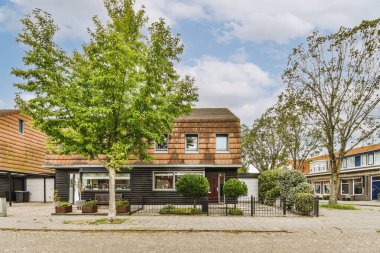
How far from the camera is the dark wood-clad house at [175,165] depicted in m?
25.3

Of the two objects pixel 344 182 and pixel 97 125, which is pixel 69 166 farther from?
pixel 344 182

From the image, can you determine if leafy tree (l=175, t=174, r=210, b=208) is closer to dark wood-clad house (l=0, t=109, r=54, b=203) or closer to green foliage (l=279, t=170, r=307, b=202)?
green foliage (l=279, t=170, r=307, b=202)

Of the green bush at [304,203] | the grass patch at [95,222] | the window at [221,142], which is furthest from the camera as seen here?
the window at [221,142]

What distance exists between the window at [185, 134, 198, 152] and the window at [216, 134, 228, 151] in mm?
1623

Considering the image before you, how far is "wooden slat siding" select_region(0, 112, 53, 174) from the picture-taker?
29.0m

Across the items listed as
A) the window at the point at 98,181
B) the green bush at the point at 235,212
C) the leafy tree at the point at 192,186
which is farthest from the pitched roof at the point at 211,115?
the green bush at the point at 235,212

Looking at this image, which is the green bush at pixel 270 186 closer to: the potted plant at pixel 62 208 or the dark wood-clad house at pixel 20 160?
the potted plant at pixel 62 208

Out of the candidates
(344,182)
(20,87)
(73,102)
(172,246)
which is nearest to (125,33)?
(73,102)

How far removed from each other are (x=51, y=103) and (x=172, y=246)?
9309 millimetres

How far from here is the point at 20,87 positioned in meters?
16.9

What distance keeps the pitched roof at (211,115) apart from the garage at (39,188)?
13883 mm

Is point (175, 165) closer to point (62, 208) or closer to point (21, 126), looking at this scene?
point (62, 208)

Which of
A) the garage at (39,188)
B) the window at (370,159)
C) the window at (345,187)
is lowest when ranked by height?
the window at (345,187)

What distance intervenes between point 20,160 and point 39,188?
2.99 metres
